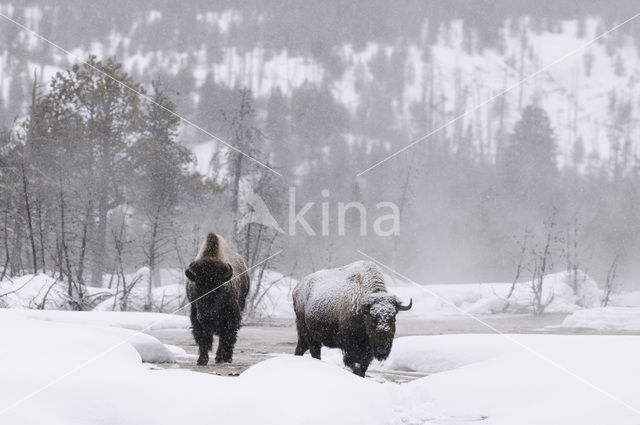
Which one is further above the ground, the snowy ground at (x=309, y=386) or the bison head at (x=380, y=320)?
the bison head at (x=380, y=320)

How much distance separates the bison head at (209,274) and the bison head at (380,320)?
2.70 metres

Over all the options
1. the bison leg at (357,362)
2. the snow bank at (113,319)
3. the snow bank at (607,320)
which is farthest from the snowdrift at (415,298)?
the bison leg at (357,362)

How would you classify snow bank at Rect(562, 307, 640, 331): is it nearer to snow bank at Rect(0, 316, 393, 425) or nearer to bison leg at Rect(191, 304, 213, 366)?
bison leg at Rect(191, 304, 213, 366)

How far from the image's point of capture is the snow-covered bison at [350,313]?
8.05m

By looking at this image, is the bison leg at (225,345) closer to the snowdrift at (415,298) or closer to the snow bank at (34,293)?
the snow bank at (34,293)

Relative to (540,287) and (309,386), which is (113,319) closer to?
(309,386)

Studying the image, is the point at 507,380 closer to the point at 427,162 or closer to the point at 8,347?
the point at 8,347

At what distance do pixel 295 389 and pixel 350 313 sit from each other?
9.16 feet

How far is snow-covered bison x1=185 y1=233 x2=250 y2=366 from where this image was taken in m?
9.91

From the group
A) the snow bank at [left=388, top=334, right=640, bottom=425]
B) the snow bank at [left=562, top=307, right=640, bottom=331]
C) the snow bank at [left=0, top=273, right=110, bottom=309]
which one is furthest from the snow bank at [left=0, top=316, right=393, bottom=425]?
the snow bank at [left=562, top=307, right=640, bottom=331]

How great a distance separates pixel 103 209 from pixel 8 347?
28.1 meters

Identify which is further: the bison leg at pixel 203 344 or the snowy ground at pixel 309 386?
the bison leg at pixel 203 344

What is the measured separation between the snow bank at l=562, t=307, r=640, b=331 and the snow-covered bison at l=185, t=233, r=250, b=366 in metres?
12.0

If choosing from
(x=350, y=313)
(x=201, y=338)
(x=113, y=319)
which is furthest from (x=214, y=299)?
(x=113, y=319)
